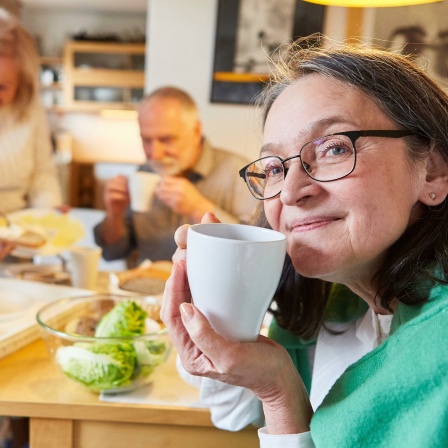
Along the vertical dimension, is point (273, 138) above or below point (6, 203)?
above

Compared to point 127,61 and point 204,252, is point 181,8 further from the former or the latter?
point 204,252

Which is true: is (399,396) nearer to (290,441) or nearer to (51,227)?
(290,441)

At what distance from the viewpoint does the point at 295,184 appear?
0.62 meters

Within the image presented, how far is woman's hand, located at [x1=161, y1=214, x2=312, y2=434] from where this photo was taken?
53 cm

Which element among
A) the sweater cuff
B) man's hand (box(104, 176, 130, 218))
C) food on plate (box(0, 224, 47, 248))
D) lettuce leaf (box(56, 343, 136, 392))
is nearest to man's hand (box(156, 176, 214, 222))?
man's hand (box(104, 176, 130, 218))

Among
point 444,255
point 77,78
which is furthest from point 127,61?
point 444,255

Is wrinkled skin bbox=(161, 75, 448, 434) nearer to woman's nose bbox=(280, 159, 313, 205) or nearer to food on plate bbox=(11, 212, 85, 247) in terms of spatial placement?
woman's nose bbox=(280, 159, 313, 205)

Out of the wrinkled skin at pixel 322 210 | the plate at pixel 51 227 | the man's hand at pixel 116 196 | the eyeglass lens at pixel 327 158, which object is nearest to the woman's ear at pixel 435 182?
the wrinkled skin at pixel 322 210

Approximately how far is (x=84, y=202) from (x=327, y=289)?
1.00 metres

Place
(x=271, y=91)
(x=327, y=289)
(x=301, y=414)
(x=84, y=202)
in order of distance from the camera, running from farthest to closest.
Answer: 1. (x=84, y=202)
2. (x=327, y=289)
3. (x=271, y=91)
4. (x=301, y=414)

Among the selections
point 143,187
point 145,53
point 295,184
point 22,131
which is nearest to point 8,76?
point 22,131

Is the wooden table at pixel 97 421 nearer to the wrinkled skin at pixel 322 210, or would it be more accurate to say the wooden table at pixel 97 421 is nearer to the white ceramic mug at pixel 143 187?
the wrinkled skin at pixel 322 210

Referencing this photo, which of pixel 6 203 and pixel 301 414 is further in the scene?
pixel 6 203

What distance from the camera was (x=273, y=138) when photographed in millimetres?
667
